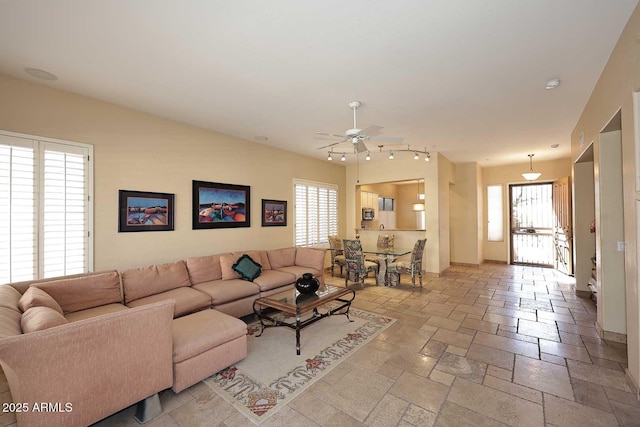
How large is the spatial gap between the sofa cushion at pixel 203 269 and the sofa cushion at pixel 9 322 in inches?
75.4

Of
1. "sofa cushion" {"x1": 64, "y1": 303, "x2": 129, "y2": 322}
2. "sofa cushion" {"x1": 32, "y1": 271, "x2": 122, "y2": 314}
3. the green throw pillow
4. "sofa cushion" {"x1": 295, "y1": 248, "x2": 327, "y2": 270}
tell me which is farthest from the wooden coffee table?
"sofa cushion" {"x1": 32, "y1": 271, "x2": 122, "y2": 314}

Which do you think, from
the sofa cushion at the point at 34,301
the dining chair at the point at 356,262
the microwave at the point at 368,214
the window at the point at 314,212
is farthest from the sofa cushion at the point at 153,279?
the microwave at the point at 368,214

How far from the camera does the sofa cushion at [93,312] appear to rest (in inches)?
104

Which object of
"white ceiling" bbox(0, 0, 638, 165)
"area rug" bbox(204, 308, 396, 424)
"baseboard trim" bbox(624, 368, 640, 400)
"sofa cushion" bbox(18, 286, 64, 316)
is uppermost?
"white ceiling" bbox(0, 0, 638, 165)

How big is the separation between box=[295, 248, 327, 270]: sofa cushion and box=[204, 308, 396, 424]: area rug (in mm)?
1431

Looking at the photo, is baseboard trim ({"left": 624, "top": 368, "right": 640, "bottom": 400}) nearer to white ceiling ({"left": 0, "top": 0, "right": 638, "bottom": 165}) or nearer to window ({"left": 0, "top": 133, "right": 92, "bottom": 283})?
white ceiling ({"left": 0, "top": 0, "right": 638, "bottom": 165})

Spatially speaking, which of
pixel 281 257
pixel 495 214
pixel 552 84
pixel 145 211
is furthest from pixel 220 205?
pixel 495 214

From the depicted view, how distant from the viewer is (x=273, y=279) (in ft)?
14.0

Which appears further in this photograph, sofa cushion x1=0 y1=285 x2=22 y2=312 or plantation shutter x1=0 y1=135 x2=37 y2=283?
plantation shutter x1=0 y1=135 x2=37 y2=283

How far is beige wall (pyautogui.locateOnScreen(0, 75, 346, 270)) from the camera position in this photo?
3055 mm

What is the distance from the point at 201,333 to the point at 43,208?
Result: 2477 mm

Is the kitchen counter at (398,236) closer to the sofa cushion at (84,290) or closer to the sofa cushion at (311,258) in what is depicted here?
the sofa cushion at (311,258)

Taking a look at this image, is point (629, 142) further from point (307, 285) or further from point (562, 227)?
point (562, 227)

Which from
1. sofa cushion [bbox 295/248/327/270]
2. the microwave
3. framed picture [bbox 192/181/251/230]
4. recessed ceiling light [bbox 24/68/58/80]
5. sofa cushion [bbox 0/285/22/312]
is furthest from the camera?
the microwave
